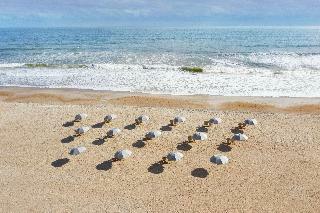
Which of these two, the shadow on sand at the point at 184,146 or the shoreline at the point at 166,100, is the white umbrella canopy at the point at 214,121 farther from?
the shoreline at the point at 166,100

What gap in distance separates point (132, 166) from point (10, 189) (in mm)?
6240

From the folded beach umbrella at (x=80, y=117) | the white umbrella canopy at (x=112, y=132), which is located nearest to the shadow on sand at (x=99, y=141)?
the white umbrella canopy at (x=112, y=132)

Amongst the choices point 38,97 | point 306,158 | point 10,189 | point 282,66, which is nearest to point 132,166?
point 10,189

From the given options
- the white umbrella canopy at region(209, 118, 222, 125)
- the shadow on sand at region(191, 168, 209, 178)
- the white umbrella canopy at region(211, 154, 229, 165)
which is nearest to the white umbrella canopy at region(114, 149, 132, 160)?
the shadow on sand at region(191, 168, 209, 178)

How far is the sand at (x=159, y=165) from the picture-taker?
17.5 m

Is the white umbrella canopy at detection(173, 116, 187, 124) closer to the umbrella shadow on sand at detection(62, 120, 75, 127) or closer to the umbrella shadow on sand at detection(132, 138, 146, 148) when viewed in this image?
the umbrella shadow on sand at detection(132, 138, 146, 148)

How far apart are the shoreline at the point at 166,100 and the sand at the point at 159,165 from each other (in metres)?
0.27

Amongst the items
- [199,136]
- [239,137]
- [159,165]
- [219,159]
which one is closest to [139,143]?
[159,165]

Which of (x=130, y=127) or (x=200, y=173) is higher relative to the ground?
(x=130, y=127)

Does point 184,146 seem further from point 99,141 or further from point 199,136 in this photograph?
point 99,141

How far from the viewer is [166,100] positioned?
33281mm

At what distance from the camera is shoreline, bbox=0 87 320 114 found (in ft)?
102

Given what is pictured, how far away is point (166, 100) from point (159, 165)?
13.0 metres

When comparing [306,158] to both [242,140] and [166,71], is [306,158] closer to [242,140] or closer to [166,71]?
[242,140]
